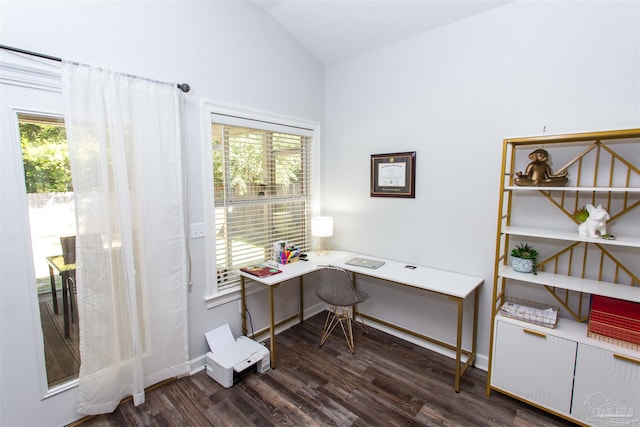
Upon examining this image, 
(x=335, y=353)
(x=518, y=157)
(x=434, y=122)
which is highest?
(x=434, y=122)

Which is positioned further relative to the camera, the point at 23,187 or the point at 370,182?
the point at 370,182

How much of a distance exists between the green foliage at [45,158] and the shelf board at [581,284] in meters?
2.99

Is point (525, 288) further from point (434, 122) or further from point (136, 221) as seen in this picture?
point (136, 221)

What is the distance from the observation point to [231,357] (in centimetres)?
243

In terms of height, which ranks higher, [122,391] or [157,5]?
[157,5]

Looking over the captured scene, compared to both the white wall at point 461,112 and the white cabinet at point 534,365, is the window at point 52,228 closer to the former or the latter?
the white wall at point 461,112

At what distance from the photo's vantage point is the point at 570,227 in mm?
2111

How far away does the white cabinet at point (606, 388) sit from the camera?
1704mm

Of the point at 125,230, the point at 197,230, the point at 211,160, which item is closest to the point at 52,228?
the point at 125,230

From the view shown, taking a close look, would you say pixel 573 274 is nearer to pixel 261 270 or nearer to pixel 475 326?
pixel 475 326

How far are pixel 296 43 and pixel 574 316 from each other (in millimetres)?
3352

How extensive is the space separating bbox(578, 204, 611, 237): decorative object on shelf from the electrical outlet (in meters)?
2.71

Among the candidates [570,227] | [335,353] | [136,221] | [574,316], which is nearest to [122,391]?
[136,221]

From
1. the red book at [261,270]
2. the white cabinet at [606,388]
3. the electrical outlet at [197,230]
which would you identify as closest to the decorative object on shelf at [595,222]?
the white cabinet at [606,388]
